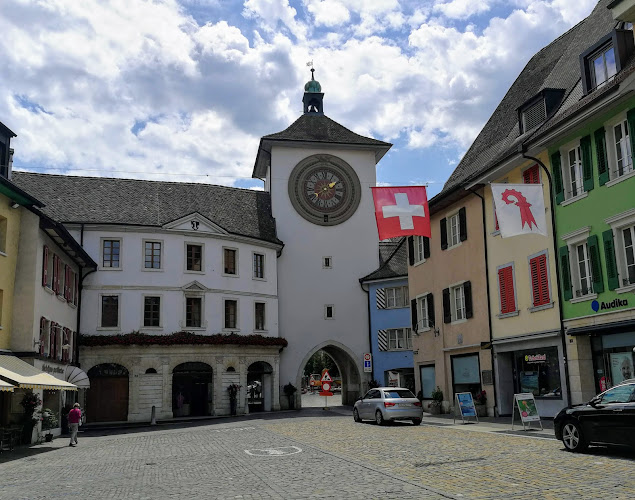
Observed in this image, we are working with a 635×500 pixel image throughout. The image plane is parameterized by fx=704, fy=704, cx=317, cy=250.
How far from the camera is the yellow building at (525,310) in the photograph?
23.9 m

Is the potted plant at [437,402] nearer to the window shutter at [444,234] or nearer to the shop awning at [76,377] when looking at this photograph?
the window shutter at [444,234]

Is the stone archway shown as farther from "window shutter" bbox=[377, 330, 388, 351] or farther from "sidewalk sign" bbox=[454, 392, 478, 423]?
"sidewalk sign" bbox=[454, 392, 478, 423]

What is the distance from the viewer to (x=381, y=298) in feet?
162

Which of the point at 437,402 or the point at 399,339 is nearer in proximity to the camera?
the point at 437,402

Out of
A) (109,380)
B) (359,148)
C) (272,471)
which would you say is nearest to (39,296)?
(109,380)

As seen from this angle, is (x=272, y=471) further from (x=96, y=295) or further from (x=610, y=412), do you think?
(x=96, y=295)

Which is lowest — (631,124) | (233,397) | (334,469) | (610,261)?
(334,469)

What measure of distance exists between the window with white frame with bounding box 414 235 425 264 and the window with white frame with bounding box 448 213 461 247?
3.03 meters

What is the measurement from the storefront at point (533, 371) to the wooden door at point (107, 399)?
2230 cm

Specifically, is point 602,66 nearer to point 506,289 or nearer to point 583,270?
point 583,270

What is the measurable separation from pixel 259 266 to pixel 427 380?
16503 mm

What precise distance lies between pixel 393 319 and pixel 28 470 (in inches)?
1340

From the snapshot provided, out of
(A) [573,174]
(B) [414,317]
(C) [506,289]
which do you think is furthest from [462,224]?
(A) [573,174]

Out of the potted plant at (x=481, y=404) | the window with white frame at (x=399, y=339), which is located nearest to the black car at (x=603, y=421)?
the potted plant at (x=481, y=404)
